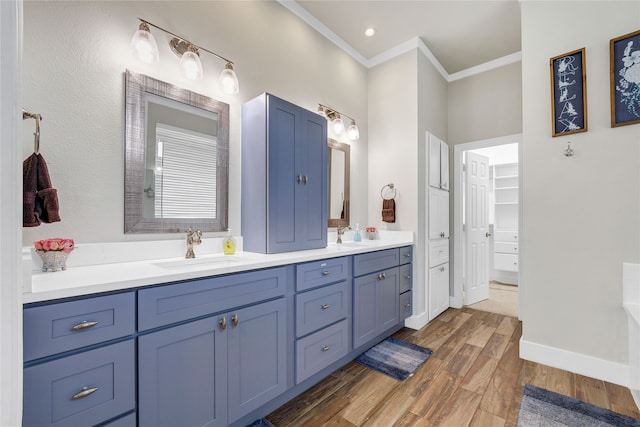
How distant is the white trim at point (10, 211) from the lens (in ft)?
2.29

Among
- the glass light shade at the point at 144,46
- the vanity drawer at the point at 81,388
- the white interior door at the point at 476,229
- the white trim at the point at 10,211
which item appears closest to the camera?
the white trim at the point at 10,211

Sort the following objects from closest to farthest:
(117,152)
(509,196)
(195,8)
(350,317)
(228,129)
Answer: (117,152)
(195,8)
(228,129)
(350,317)
(509,196)

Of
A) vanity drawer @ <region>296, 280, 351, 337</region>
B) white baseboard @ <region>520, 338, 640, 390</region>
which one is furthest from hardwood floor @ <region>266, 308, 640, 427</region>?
vanity drawer @ <region>296, 280, 351, 337</region>

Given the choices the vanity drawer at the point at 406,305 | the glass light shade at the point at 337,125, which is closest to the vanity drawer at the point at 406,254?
the vanity drawer at the point at 406,305

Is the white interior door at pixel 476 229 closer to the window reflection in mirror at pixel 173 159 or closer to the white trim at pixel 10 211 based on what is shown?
the window reflection in mirror at pixel 173 159

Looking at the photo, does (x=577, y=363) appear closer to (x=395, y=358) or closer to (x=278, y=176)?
(x=395, y=358)

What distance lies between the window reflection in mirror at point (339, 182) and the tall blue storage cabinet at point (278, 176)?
0.62 meters

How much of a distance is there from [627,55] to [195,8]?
299 cm

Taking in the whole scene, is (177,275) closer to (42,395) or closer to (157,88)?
(42,395)

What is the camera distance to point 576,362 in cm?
214

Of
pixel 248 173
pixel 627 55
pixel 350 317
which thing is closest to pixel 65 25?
pixel 248 173

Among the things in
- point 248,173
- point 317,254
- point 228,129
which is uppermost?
point 228,129

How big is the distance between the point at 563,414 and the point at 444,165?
257 centimetres

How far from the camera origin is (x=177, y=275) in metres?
1.22
